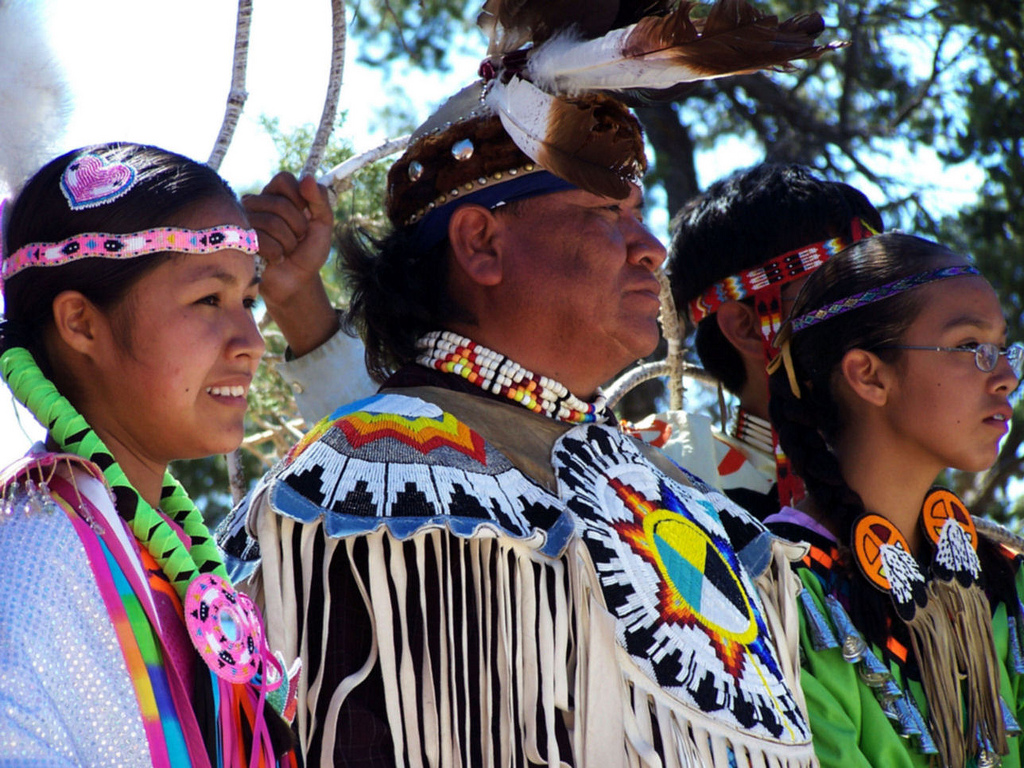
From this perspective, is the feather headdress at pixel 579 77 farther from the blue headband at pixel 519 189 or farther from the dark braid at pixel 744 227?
the dark braid at pixel 744 227

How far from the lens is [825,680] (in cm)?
253

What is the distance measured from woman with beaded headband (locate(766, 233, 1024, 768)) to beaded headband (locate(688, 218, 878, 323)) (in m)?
0.28

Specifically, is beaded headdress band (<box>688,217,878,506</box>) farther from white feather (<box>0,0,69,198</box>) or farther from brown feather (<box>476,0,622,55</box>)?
white feather (<box>0,0,69,198</box>)

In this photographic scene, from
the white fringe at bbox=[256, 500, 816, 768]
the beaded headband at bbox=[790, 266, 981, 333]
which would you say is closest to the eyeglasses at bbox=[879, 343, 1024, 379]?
the beaded headband at bbox=[790, 266, 981, 333]

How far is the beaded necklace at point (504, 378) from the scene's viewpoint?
2412 mm

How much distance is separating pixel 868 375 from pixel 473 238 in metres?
0.93

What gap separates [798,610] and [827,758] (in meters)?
0.30

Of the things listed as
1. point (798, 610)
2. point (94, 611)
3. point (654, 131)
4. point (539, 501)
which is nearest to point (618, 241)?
point (539, 501)

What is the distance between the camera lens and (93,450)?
5.19 ft

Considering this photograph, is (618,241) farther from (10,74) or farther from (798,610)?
(10,74)

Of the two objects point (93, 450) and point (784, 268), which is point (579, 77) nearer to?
point (784, 268)

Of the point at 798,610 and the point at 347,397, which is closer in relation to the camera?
the point at 798,610

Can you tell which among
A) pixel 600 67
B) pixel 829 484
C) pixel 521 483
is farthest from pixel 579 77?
pixel 829 484

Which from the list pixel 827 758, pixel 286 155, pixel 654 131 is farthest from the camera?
pixel 654 131
